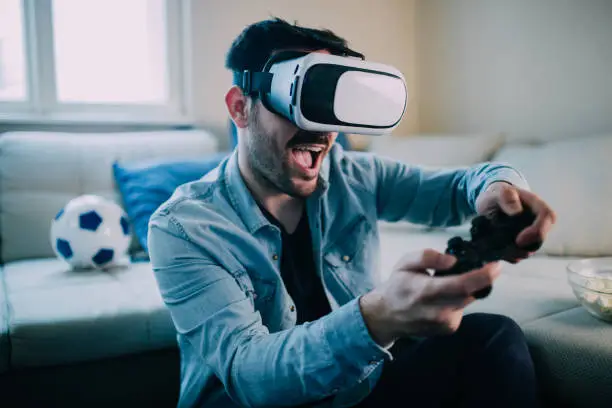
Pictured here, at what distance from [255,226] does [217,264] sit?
4.9 inches

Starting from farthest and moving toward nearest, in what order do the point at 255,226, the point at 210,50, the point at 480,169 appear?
the point at 210,50, the point at 480,169, the point at 255,226

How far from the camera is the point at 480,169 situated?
109 centimetres

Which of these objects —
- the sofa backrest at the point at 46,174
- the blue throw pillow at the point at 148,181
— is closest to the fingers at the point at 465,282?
the blue throw pillow at the point at 148,181

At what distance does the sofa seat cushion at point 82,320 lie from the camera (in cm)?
126

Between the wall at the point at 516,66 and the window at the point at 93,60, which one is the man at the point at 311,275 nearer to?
the wall at the point at 516,66

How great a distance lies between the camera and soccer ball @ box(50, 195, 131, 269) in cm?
161

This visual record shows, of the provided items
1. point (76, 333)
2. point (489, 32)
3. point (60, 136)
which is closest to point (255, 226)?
point (76, 333)

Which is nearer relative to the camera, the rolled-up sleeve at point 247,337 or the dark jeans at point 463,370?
the rolled-up sleeve at point 247,337

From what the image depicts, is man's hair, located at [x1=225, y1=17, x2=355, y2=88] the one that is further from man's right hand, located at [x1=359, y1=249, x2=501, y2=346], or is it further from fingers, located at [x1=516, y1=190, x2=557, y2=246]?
man's right hand, located at [x1=359, y1=249, x2=501, y2=346]

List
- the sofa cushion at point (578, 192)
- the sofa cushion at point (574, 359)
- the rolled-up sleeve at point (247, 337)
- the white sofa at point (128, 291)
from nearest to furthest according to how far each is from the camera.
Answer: the rolled-up sleeve at point (247, 337) < the sofa cushion at point (574, 359) < the white sofa at point (128, 291) < the sofa cushion at point (578, 192)

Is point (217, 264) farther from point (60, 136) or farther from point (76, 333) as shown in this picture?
point (60, 136)

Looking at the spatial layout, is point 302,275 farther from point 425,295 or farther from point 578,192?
point 578,192

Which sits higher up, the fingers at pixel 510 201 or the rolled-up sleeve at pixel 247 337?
the fingers at pixel 510 201

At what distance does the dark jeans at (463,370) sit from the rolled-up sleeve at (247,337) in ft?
0.69
